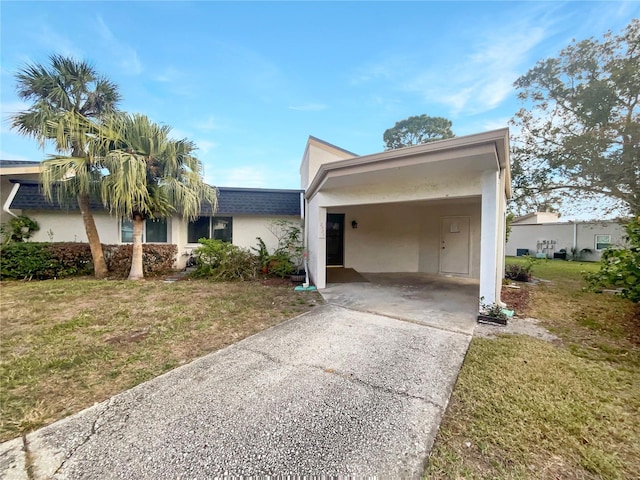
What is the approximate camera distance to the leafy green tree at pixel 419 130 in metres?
27.9

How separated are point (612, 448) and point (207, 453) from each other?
286 cm

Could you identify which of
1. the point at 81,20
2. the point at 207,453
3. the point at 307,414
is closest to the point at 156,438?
the point at 207,453

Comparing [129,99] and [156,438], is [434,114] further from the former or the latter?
[156,438]

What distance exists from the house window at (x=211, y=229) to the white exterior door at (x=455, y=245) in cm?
810

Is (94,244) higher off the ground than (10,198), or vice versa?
(10,198)

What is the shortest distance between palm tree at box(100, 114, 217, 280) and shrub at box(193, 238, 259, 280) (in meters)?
1.30

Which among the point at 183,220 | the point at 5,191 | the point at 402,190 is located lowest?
the point at 183,220

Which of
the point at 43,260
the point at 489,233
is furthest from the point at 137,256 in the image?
the point at 489,233

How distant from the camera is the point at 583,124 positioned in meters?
13.0

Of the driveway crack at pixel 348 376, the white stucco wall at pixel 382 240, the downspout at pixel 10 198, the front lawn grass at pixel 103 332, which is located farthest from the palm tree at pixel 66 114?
the white stucco wall at pixel 382 240

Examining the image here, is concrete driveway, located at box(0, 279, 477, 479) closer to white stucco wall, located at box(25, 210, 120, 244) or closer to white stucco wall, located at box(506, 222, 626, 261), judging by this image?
white stucco wall, located at box(25, 210, 120, 244)

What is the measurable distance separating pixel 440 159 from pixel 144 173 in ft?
23.3

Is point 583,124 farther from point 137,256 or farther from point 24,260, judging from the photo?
point 24,260

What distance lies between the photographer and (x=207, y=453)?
1.81 metres
